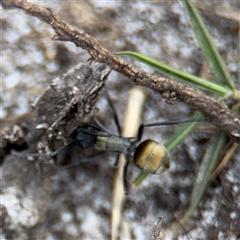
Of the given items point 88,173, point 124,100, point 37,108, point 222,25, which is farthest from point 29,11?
point 222,25

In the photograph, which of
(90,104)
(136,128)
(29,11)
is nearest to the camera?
(29,11)

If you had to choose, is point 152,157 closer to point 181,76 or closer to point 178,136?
point 178,136

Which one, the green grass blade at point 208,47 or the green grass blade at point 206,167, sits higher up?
the green grass blade at point 208,47

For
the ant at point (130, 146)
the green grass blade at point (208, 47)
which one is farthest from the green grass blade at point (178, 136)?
the green grass blade at point (208, 47)

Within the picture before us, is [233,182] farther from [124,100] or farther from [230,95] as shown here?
[124,100]

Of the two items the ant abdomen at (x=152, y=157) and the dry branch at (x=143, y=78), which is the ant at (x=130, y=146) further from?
the dry branch at (x=143, y=78)

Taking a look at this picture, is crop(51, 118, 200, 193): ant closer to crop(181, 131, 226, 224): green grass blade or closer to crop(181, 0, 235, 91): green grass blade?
crop(181, 131, 226, 224): green grass blade

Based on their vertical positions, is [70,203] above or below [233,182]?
below
